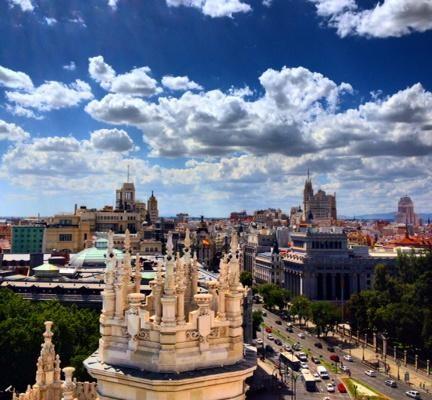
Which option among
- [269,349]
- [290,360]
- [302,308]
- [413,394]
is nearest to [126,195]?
[302,308]

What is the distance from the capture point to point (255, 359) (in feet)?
31.0

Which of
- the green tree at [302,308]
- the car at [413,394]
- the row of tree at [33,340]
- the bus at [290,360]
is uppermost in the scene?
the row of tree at [33,340]

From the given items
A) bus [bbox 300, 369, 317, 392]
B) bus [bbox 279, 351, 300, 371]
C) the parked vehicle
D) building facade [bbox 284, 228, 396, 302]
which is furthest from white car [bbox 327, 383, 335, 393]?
building facade [bbox 284, 228, 396, 302]

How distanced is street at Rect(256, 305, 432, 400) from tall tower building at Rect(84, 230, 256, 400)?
46.1 meters

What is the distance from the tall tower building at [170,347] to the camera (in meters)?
8.55

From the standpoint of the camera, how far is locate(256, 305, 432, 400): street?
Result: 52.8m

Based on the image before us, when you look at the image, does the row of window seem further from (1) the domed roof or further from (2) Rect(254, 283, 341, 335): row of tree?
(1) the domed roof

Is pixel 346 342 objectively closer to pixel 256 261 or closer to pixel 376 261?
pixel 376 261

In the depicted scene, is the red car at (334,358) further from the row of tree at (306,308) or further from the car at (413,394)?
the row of tree at (306,308)

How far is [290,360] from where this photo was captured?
60.5 meters

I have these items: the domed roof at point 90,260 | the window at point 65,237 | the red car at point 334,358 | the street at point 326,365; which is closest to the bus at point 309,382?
the street at point 326,365

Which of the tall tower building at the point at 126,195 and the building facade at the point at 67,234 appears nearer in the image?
the building facade at the point at 67,234

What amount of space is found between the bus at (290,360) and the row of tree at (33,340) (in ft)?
83.0

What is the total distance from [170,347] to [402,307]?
65425mm
